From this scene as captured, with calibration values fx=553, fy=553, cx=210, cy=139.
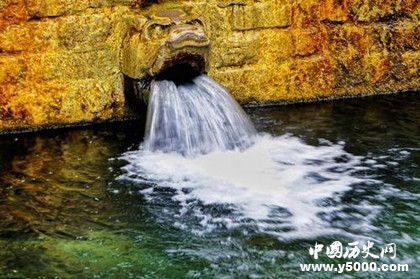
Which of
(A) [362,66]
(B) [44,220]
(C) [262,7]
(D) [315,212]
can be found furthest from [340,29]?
(B) [44,220]

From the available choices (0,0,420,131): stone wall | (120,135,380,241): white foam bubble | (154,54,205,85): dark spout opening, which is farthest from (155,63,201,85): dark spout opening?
(120,135,380,241): white foam bubble

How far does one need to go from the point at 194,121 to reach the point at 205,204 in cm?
137

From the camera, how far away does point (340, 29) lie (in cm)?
575

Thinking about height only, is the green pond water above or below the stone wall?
below

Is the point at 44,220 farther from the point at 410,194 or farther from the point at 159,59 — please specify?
the point at 410,194

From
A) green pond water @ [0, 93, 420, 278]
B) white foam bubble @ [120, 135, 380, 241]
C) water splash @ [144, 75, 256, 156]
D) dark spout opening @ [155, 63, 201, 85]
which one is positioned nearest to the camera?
green pond water @ [0, 93, 420, 278]

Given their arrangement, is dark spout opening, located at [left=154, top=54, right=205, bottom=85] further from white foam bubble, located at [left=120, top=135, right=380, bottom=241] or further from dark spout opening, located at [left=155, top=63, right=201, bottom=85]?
white foam bubble, located at [left=120, top=135, right=380, bottom=241]

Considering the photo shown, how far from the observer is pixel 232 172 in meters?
4.05

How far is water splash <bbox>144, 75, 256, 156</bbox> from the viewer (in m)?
4.58

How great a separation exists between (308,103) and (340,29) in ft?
2.73

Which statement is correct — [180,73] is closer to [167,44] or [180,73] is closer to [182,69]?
[182,69]

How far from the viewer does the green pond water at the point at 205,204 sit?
2.77m

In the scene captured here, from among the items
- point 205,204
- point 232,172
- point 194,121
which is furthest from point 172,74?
point 205,204

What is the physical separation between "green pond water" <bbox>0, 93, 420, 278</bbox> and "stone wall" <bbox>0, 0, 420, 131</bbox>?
36 cm
